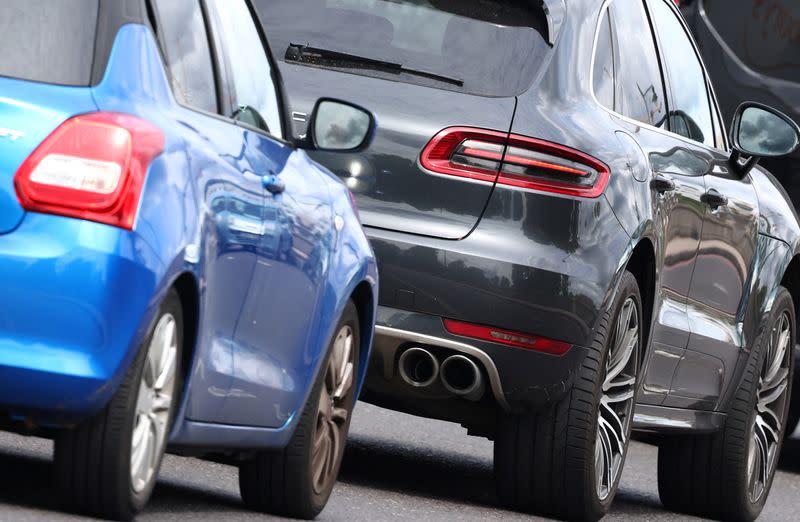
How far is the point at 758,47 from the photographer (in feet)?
41.7

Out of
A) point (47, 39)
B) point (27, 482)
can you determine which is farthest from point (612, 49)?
point (47, 39)

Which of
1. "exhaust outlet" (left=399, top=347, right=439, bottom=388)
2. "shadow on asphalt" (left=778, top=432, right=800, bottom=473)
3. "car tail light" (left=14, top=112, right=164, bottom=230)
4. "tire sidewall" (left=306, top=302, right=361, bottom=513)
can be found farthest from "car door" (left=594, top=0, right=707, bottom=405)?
"shadow on asphalt" (left=778, top=432, right=800, bottom=473)

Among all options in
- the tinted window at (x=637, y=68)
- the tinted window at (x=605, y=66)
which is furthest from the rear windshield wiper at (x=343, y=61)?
the tinted window at (x=637, y=68)

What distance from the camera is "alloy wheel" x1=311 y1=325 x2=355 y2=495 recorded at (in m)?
6.28

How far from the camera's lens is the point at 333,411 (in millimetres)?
6453

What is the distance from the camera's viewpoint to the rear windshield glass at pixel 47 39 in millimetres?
4754

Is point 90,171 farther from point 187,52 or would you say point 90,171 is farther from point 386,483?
point 386,483

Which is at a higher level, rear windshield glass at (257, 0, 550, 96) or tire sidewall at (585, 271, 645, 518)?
rear windshield glass at (257, 0, 550, 96)

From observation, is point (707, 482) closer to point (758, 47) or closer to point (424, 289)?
point (424, 289)

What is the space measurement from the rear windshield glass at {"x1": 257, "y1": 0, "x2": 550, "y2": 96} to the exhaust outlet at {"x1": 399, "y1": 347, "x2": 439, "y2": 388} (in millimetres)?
903

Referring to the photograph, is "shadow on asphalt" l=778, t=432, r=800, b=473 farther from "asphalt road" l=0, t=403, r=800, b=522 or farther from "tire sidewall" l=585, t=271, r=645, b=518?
"tire sidewall" l=585, t=271, r=645, b=518

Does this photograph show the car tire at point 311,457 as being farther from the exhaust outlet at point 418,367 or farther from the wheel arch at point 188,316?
the wheel arch at point 188,316

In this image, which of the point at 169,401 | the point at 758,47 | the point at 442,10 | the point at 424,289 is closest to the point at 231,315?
the point at 169,401

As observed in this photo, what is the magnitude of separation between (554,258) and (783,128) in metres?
2.18
